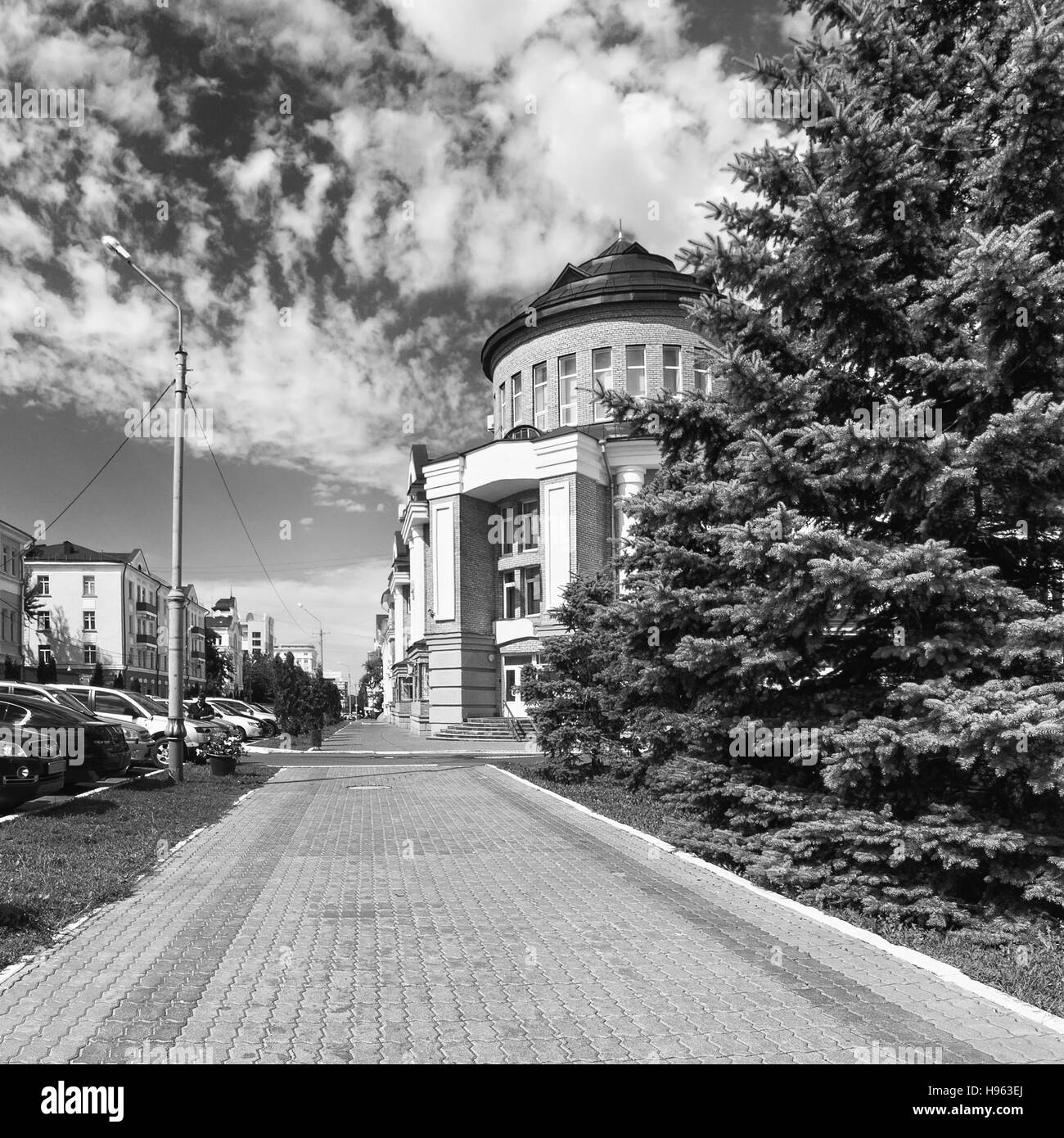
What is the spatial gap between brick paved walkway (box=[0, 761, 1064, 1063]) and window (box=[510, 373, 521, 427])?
29840 millimetres

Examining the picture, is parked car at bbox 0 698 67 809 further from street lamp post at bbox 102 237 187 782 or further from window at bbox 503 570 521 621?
window at bbox 503 570 521 621

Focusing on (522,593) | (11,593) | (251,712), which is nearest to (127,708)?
(522,593)

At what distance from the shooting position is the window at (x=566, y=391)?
3484 cm

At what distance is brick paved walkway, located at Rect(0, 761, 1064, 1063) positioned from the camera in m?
4.18

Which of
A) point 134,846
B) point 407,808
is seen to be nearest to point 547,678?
point 407,808

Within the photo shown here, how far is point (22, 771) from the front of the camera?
36.3ft

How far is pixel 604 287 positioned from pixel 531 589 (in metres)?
12.3

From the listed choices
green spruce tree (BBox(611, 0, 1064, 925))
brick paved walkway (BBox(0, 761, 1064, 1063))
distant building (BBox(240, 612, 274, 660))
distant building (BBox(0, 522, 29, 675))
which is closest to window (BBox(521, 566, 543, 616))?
brick paved walkway (BBox(0, 761, 1064, 1063))

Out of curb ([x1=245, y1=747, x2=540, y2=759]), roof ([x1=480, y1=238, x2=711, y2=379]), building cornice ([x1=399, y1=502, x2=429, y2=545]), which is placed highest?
roof ([x1=480, y1=238, x2=711, y2=379])

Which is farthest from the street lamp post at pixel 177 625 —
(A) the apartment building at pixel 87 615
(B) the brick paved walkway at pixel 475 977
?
(A) the apartment building at pixel 87 615

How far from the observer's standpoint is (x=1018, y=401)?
20.9 feet

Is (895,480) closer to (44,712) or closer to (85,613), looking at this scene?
(44,712)
